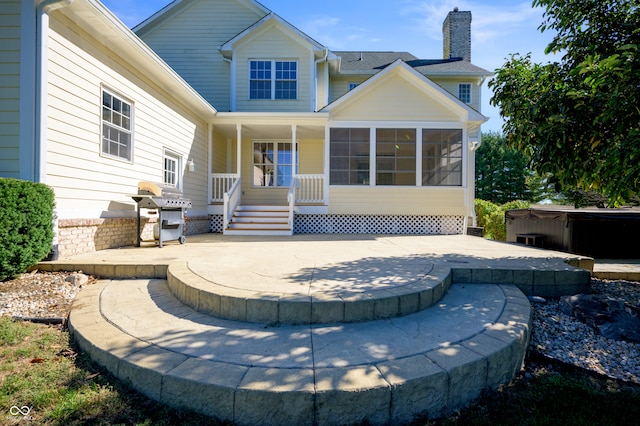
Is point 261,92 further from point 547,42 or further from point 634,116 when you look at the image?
point 634,116

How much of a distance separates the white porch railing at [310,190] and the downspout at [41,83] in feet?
21.5

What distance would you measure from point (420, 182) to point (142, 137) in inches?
307

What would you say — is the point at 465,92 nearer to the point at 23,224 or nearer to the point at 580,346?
the point at 580,346

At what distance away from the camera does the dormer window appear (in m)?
11.5

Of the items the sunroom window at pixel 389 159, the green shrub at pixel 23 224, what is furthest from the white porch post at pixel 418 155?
the green shrub at pixel 23 224

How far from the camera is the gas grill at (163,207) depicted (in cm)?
603

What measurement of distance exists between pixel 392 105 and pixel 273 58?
4.84 metres

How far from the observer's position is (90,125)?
521 cm

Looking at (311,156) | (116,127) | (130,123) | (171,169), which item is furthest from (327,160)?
(116,127)

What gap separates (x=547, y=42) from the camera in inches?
198

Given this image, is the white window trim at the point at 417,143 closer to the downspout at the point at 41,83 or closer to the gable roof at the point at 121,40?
the gable roof at the point at 121,40

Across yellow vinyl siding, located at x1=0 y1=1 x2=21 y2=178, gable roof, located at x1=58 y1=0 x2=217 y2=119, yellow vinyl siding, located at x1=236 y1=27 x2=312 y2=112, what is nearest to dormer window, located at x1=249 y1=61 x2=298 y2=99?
yellow vinyl siding, located at x1=236 y1=27 x2=312 y2=112

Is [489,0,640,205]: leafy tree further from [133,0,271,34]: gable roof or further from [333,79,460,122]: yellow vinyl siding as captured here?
[133,0,271,34]: gable roof

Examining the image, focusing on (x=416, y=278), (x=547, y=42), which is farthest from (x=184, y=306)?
(x=547, y=42)
